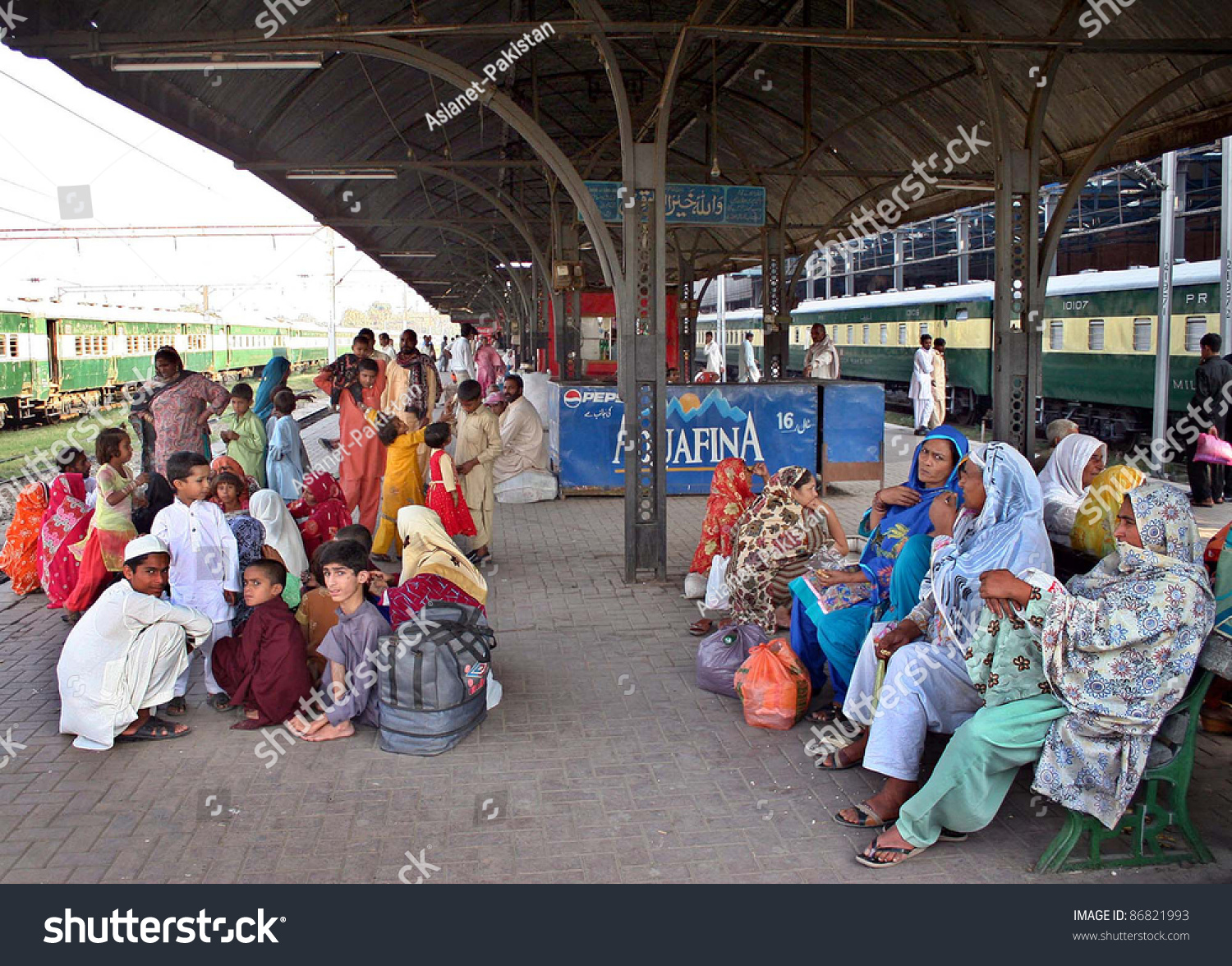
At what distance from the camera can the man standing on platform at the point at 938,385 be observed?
17.1 metres

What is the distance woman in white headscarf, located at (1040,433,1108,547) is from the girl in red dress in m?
4.23

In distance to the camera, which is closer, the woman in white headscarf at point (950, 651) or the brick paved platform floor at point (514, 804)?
the brick paved platform floor at point (514, 804)

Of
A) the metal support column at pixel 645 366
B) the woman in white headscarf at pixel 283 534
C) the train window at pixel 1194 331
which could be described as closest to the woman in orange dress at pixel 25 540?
the woman in white headscarf at pixel 283 534

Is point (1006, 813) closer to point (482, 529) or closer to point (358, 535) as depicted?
point (358, 535)

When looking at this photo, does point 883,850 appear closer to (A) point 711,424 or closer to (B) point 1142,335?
(A) point 711,424

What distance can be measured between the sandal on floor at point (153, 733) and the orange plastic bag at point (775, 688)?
272 centimetres

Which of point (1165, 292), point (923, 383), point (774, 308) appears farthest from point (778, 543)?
point (923, 383)

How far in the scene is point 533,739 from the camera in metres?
4.85

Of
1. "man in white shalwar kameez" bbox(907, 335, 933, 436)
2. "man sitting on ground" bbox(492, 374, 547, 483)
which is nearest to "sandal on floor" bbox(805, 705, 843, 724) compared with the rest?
"man sitting on ground" bbox(492, 374, 547, 483)

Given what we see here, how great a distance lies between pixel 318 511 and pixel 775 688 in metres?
3.84

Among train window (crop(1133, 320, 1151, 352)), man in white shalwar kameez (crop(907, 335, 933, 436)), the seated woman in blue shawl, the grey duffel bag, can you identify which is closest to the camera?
the grey duffel bag

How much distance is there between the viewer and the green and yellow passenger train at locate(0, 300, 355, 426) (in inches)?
915

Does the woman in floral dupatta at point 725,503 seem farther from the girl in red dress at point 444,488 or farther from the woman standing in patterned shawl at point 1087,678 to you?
the woman standing in patterned shawl at point 1087,678

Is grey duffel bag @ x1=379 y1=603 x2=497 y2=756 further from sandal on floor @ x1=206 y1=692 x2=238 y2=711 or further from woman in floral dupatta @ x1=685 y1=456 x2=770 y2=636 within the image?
woman in floral dupatta @ x1=685 y1=456 x2=770 y2=636
